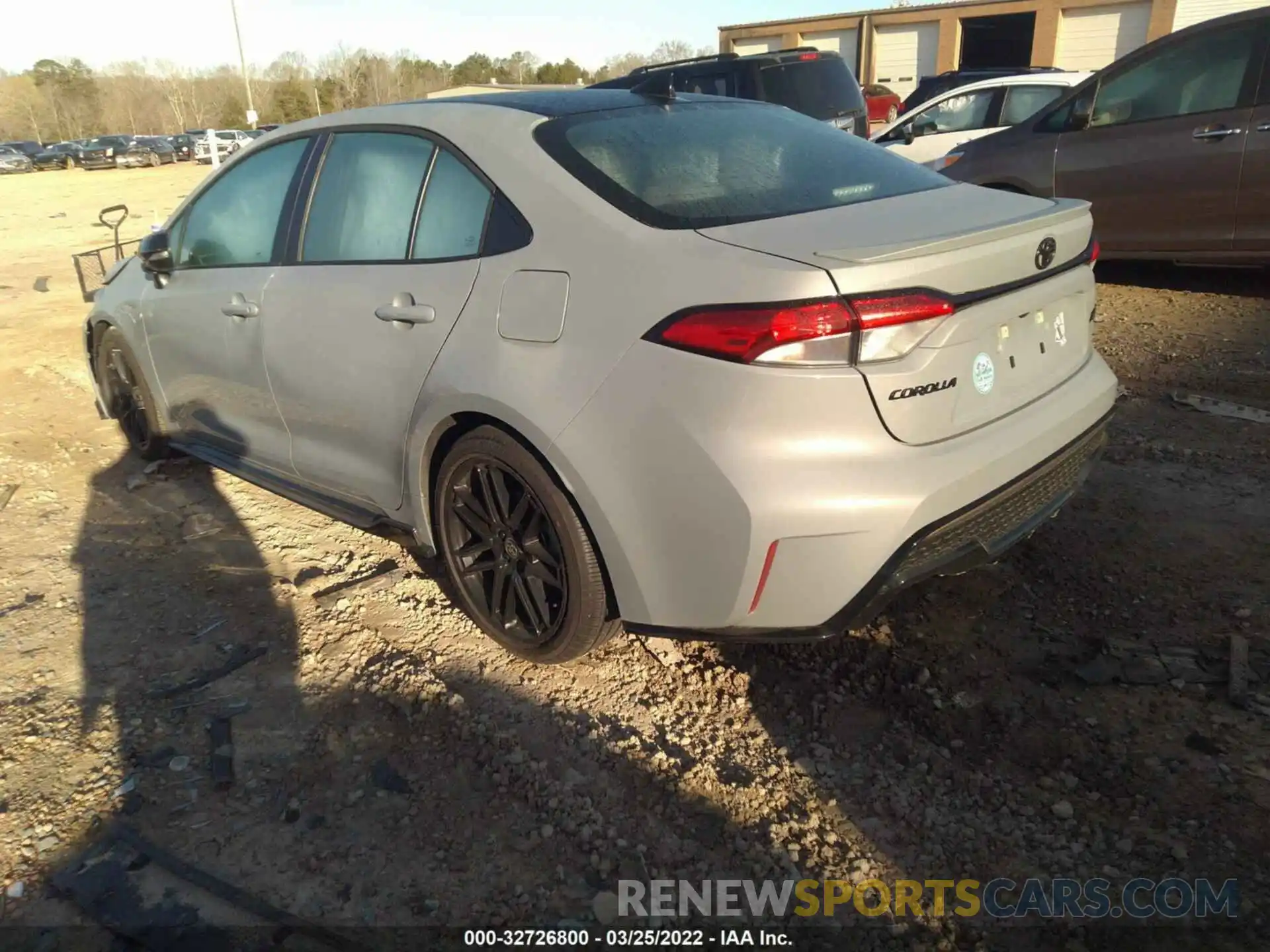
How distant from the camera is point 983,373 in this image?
2.39m

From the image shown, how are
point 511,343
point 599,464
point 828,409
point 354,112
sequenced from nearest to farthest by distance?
point 828,409 → point 599,464 → point 511,343 → point 354,112

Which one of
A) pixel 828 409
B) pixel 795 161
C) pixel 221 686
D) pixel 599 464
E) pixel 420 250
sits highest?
pixel 795 161

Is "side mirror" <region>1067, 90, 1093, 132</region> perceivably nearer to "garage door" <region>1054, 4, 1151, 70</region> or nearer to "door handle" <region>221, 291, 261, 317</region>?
"door handle" <region>221, 291, 261, 317</region>

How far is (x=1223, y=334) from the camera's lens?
5.85 metres

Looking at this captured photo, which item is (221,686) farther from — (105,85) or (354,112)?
(105,85)

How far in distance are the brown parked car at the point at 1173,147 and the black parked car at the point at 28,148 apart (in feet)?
166

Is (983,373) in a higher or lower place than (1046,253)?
lower

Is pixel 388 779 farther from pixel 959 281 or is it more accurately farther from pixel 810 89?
pixel 810 89

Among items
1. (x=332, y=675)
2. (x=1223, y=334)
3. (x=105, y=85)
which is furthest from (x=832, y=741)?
(x=105, y=85)

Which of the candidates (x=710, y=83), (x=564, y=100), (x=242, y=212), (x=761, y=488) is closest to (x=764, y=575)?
(x=761, y=488)

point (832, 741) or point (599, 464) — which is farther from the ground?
point (599, 464)

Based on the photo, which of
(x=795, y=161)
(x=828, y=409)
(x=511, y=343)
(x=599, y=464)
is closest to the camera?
(x=828, y=409)

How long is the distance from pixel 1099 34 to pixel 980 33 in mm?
4795

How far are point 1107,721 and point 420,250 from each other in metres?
2.46
